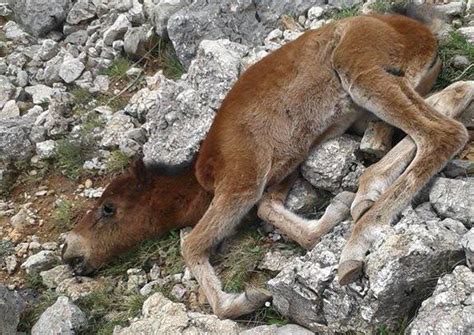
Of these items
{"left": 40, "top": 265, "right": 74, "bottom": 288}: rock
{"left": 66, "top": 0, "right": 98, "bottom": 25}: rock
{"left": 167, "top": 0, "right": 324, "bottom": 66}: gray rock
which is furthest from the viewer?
{"left": 66, "top": 0, "right": 98, "bottom": 25}: rock

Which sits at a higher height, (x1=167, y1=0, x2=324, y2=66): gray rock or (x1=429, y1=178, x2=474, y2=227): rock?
(x1=429, y1=178, x2=474, y2=227): rock

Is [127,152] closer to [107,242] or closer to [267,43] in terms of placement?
[107,242]

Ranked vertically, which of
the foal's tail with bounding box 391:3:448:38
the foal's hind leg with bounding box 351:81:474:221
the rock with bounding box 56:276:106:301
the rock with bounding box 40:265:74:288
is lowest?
the rock with bounding box 40:265:74:288

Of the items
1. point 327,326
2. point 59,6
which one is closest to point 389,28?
point 327,326

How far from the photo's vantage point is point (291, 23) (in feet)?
25.9

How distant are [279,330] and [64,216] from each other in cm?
301

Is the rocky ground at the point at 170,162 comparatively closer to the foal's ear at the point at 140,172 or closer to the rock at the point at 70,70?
the rock at the point at 70,70

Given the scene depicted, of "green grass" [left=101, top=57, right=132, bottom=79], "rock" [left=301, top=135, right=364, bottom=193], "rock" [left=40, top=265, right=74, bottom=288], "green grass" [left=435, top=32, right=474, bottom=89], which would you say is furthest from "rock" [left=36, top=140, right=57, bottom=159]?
"green grass" [left=435, top=32, right=474, bottom=89]

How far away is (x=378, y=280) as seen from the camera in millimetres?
4246

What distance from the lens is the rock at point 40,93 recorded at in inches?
333

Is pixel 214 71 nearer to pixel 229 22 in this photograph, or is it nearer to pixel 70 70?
pixel 229 22

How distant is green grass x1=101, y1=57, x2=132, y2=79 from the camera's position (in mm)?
8562

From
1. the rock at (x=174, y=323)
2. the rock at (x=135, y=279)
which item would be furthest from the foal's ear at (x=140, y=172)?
the rock at (x=174, y=323)

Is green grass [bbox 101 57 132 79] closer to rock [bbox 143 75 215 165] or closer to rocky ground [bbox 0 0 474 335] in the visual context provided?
rocky ground [bbox 0 0 474 335]
